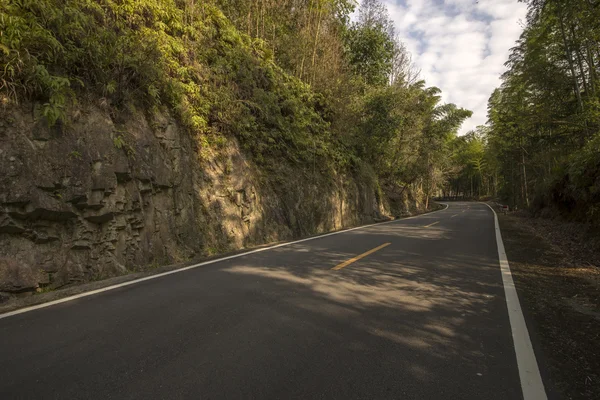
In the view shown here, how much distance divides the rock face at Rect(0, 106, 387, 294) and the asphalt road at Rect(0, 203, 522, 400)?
4.48ft

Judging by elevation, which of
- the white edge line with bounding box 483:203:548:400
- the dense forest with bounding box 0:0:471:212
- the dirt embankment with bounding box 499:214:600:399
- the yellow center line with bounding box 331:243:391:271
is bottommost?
the dirt embankment with bounding box 499:214:600:399

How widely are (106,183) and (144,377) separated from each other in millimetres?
4359

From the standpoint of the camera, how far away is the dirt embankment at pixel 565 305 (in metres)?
2.41

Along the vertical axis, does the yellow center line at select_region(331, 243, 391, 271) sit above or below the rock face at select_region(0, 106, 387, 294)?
below

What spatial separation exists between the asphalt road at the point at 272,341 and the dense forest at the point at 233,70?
12.0 ft

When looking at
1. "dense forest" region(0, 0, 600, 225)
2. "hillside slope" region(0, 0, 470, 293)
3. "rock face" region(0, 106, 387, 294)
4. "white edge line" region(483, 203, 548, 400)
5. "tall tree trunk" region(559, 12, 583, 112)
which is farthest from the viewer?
"tall tree trunk" region(559, 12, 583, 112)

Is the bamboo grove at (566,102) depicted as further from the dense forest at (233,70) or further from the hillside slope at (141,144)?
the hillside slope at (141,144)

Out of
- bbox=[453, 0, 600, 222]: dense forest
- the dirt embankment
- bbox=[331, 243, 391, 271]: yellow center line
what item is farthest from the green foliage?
bbox=[331, 243, 391, 271]: yellow center line

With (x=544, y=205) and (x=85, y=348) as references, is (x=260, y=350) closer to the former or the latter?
(x=85, y=348)

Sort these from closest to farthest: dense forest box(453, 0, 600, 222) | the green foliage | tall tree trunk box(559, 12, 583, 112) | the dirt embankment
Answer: the dirt embankment, dense forest box(453, 0, 600, 222), the green foliage, tall tree trunk box(559, 12, 583, 112)

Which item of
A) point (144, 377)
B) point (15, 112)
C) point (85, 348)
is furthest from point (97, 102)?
point (144, 377)

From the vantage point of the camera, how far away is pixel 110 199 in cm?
571

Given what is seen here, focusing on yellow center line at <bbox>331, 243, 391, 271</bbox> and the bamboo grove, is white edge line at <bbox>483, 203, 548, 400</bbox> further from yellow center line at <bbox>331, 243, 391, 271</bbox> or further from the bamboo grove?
the bamboo grove

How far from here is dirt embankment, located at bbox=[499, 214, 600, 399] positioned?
2.41 m
